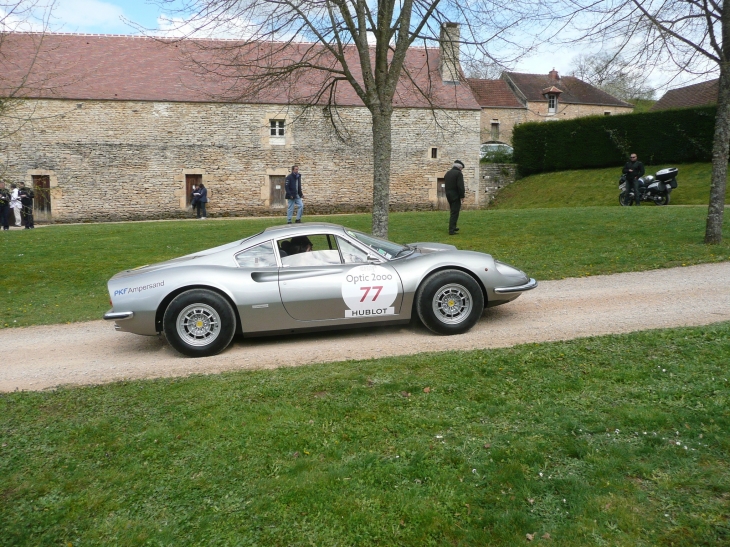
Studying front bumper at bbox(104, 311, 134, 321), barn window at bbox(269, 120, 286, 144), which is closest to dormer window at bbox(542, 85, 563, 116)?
barn window at bbox(269, 120, 286, 144)

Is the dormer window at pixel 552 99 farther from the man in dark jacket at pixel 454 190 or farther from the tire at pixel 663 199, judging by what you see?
the man in dark jacket at pixel 454 190

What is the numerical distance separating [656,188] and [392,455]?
2161 centimetres

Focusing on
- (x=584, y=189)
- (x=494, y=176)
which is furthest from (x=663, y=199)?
(x=494, y=176)

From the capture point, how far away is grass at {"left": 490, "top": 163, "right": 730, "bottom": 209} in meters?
24.4

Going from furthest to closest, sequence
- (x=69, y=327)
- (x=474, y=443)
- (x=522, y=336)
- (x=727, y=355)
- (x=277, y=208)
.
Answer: (x=277, y=208), (x=69, y=327), (x=522, y=336), (x=727, y=355), (x=474, y=443)

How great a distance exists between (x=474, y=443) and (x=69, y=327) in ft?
21.8

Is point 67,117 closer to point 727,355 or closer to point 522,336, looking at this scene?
point 522,336

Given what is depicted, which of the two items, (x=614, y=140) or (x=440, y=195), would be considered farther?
(x=440, y=195)

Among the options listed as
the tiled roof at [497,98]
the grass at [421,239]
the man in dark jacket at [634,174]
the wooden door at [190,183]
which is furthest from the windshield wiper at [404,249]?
the tiled roof at [497,98]

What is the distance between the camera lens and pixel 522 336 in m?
6.33

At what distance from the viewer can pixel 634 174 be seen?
67.2ft

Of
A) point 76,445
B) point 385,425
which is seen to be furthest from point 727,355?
point 76,445

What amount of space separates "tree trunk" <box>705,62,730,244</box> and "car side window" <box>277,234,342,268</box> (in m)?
8.60

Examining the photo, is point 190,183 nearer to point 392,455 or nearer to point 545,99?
point 392,455
